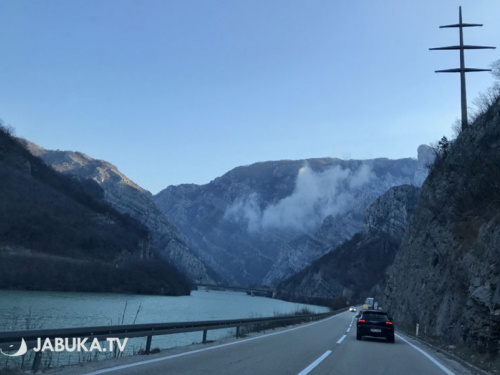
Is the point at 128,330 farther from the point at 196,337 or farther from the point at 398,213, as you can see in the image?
the point at 398,213

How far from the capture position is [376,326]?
20.3m

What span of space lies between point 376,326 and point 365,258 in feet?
455

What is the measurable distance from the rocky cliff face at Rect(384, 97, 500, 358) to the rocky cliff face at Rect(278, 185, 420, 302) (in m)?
94.0

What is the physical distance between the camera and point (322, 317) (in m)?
46.0

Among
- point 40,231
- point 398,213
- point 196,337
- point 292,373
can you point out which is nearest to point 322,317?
point 196,337

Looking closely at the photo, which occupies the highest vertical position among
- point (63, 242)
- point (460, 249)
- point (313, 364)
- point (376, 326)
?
point (460, 249)

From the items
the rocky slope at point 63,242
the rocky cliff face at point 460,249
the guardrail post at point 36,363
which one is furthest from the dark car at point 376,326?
the rocky slope at point 63,242

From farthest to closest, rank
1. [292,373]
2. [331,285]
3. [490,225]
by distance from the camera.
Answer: [331,285]
[490,225]
[292,373]

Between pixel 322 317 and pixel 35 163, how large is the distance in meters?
143

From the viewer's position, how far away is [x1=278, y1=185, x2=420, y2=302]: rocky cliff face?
134875 millimetres

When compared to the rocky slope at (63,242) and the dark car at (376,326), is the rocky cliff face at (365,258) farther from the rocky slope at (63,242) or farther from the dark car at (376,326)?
the dark car at (376,326)

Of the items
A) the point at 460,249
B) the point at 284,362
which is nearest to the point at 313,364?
the point at 284,362

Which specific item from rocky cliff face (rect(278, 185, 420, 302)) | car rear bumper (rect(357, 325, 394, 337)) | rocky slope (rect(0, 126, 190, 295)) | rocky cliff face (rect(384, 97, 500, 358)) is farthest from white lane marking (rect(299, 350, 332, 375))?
rocky cliff face (rect(278, 185, 420, 302))

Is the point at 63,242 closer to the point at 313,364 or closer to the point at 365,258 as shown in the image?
the point at 365,258
